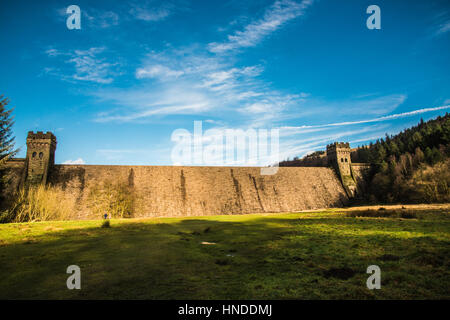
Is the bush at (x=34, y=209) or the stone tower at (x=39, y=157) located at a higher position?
the stone tower at (x=39, y=157)

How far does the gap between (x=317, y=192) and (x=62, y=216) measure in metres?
52.4

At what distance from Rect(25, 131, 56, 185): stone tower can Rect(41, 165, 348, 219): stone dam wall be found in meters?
1.62

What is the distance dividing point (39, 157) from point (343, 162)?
2795 inches

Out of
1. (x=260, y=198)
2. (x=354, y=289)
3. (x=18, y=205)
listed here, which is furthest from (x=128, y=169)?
(x=354, y=289)

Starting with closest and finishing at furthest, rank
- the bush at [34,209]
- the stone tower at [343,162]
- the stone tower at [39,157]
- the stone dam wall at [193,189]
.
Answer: the bush at [34,209] → the stone tower at [39,157] → the stone dam wall at [193,189] → the stone tower at [343,162]

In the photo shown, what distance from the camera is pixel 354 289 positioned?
329 inches

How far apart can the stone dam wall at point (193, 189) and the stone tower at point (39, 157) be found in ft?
5.32

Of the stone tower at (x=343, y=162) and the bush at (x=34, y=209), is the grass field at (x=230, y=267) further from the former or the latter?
the stone tower at (x=343, y=162)

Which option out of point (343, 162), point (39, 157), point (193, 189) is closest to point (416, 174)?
point (343, 162)

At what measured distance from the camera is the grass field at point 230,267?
27.3 feet

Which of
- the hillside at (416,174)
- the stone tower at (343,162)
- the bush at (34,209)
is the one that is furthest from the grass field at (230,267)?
the stone tower at (343,162)

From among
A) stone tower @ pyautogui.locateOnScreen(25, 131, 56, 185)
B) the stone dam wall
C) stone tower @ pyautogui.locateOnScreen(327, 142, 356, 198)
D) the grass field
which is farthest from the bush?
stone tower @ pyautogui.locateOnScreen(327, 142, 356, 198)

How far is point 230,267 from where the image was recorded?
38.7 ft
